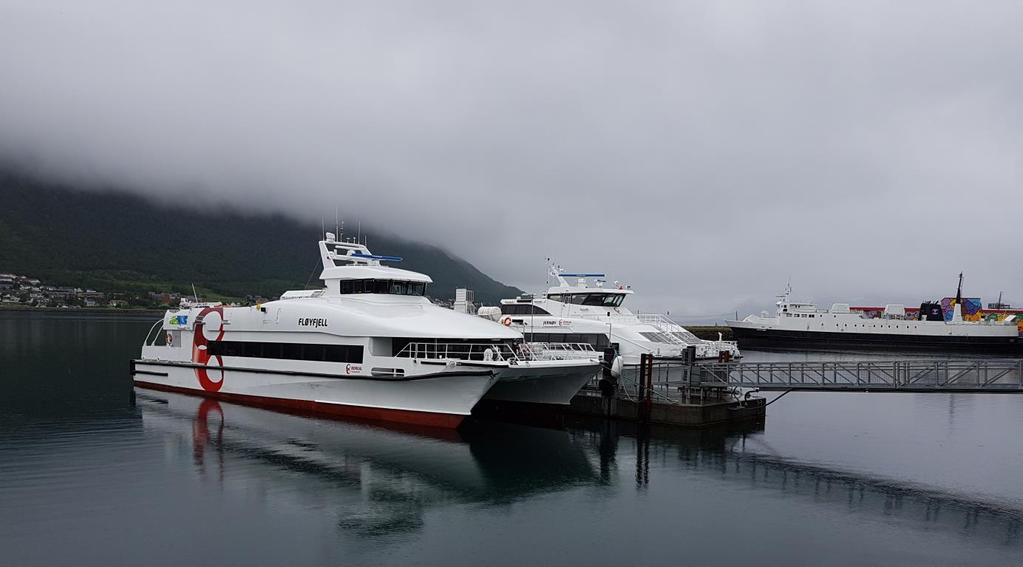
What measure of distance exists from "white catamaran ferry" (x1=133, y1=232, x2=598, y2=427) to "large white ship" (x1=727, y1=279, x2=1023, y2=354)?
6084cm

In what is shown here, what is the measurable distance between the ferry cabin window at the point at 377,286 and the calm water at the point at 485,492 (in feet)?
17.8

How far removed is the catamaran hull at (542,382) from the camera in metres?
22.0

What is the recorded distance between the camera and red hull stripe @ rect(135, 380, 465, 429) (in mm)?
22891

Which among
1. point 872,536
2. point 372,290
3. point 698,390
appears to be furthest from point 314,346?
point 872,536

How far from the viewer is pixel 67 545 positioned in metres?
12.5

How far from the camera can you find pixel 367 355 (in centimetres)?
2333

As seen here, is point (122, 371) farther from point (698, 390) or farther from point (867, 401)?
point (867, 401)

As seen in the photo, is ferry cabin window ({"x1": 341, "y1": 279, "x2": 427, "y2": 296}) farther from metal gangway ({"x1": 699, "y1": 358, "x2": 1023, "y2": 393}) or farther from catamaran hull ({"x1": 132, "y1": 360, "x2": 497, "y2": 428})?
metal gangway ({"x1": 699, "y1": 358, "x2": 1023, "y2": 393})

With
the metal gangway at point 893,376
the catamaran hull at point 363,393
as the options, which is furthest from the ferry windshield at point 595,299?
the catamaran hull at point 363,393

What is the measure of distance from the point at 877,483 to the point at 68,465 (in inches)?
867

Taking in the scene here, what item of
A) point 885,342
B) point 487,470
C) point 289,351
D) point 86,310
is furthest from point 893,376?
point 86,310

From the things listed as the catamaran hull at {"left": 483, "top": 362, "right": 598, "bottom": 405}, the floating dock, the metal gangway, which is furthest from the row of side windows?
the metal gangway

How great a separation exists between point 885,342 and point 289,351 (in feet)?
237

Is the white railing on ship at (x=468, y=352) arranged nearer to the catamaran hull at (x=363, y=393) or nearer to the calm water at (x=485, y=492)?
the catamaran hull at (x=363, y=393)
